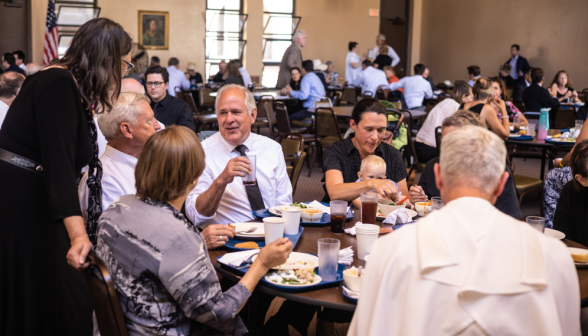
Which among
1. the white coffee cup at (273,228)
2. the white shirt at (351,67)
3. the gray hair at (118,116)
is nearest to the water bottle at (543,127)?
the white coffee cup at (273,228)

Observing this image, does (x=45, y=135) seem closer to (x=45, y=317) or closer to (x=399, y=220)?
(x=45, y=317)

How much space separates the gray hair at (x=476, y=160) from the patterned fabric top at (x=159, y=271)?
704 millimetres

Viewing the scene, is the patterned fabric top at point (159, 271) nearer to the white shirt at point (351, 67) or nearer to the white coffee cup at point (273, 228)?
the white coffee cup at point (273, 228)

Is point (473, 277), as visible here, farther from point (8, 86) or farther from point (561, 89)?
point (561, 89)

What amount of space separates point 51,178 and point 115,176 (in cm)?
51

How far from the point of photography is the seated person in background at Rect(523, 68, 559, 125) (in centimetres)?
848

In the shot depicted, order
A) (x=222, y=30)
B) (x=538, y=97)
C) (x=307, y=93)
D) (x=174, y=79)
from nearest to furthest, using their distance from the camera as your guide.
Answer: (x=307, y=93) → (x=538, y=97) → (x=174, y=79) → (x=222, y=30)

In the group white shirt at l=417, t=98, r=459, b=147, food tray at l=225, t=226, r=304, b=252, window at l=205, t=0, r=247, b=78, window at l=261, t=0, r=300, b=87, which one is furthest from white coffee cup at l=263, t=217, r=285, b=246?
window at l=261, t=0, r=300, b=87

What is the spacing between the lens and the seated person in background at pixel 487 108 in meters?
5.18

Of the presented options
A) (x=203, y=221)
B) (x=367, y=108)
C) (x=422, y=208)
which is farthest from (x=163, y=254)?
(x=367, y=108)

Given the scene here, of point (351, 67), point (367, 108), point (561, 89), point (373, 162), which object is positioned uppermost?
point (351, 67)

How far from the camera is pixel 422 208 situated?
2381 mm

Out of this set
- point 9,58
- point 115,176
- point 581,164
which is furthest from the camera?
point 9,58

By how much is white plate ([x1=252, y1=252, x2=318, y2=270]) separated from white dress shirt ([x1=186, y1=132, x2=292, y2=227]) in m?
0.72
